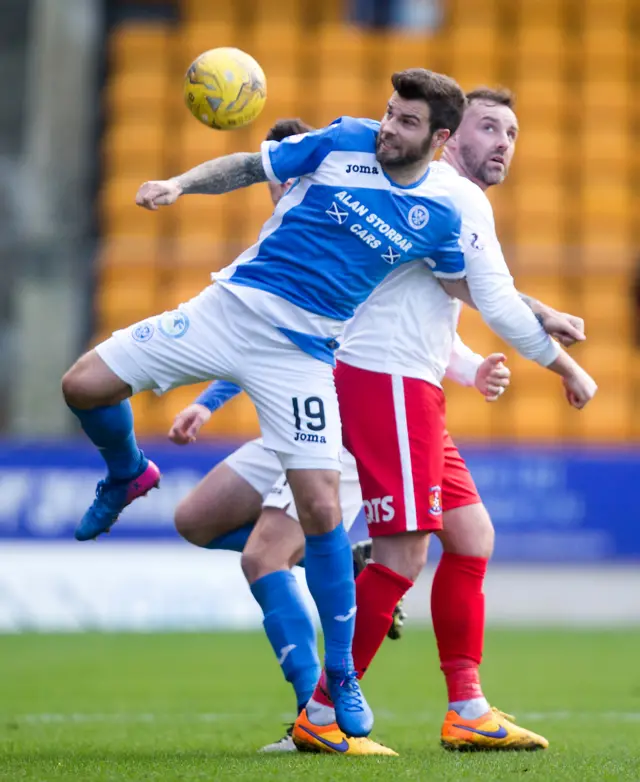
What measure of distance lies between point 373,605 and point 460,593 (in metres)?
0.35

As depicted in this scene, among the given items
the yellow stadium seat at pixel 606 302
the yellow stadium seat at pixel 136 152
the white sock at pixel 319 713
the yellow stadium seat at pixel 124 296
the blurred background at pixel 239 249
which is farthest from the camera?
the yellow stadium seat at pixel 136 152

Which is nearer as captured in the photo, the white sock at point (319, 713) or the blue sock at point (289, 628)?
the white sock at point (319, 713)

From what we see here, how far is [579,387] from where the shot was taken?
470cm

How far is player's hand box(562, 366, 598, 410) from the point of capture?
185 inches

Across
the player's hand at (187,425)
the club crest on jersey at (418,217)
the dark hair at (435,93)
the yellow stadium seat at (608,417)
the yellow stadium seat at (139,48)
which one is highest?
the yellow stadium seat at (139,48)

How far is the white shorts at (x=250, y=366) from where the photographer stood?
4.53m

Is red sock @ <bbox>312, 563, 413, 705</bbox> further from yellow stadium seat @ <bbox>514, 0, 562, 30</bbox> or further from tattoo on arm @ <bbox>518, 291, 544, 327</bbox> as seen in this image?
yellow stadium seat @ <bbox>514, 0, 562, 30</bbox>

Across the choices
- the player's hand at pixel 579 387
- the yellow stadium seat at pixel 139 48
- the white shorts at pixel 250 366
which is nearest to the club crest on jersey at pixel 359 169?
the white shorts at pixel 250 366

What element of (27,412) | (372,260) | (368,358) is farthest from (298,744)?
(27,412)

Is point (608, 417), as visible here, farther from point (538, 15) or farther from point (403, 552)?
point (403, 552)

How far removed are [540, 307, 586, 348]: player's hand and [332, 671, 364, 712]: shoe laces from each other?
1.35m

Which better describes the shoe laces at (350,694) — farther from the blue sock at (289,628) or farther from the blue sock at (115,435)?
the blue sock at (115,435)

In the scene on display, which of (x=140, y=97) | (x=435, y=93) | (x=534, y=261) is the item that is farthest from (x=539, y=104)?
(x=435, y=93)

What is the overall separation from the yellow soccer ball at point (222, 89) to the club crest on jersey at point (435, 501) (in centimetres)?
143
